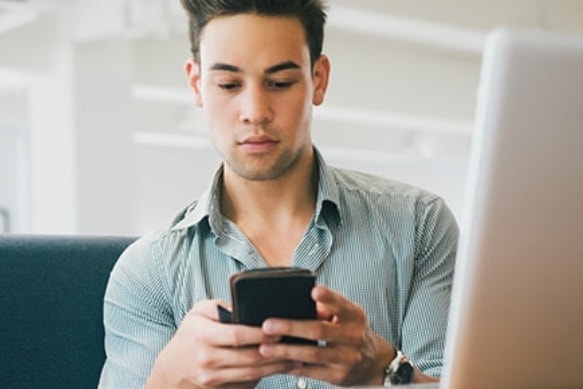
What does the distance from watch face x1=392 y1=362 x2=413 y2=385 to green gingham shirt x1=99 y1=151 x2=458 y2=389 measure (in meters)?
0.15

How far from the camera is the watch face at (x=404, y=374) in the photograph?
0.99 m

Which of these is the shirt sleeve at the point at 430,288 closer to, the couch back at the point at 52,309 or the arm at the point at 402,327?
the arm at the point at 402,327

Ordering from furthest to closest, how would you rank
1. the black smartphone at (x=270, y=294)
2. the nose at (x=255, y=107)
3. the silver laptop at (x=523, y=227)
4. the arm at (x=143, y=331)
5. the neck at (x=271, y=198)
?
the neck at (x=271, y=198) < the nose at (x=255, y=107) < the arm at (x=143, y=331) < the black smartphone at (x=270, y=294) < the silver laptop at (x=523, y=227)

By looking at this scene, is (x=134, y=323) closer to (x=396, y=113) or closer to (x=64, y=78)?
(x=64, y=78)

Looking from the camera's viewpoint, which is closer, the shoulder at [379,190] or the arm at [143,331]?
the arm at [143,331]

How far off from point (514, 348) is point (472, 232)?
115mm

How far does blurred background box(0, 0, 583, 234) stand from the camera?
3627 millimetres

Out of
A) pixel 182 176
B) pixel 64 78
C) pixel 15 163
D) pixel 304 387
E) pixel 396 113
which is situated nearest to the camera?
pixel 304 387

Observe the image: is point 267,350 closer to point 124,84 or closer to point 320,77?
point 320,77

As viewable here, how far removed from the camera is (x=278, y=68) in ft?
3.89

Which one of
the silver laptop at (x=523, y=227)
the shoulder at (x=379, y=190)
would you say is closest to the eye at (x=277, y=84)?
the shoulder at (x=379, y=190)

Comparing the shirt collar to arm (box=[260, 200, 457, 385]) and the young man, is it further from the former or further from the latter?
arm (box=[260, 200, 457, 385])

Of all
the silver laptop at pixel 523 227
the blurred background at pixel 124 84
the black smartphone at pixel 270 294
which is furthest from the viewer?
the blurred background at pixel 124 84

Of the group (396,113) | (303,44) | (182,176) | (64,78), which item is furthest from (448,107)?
(303,44)
